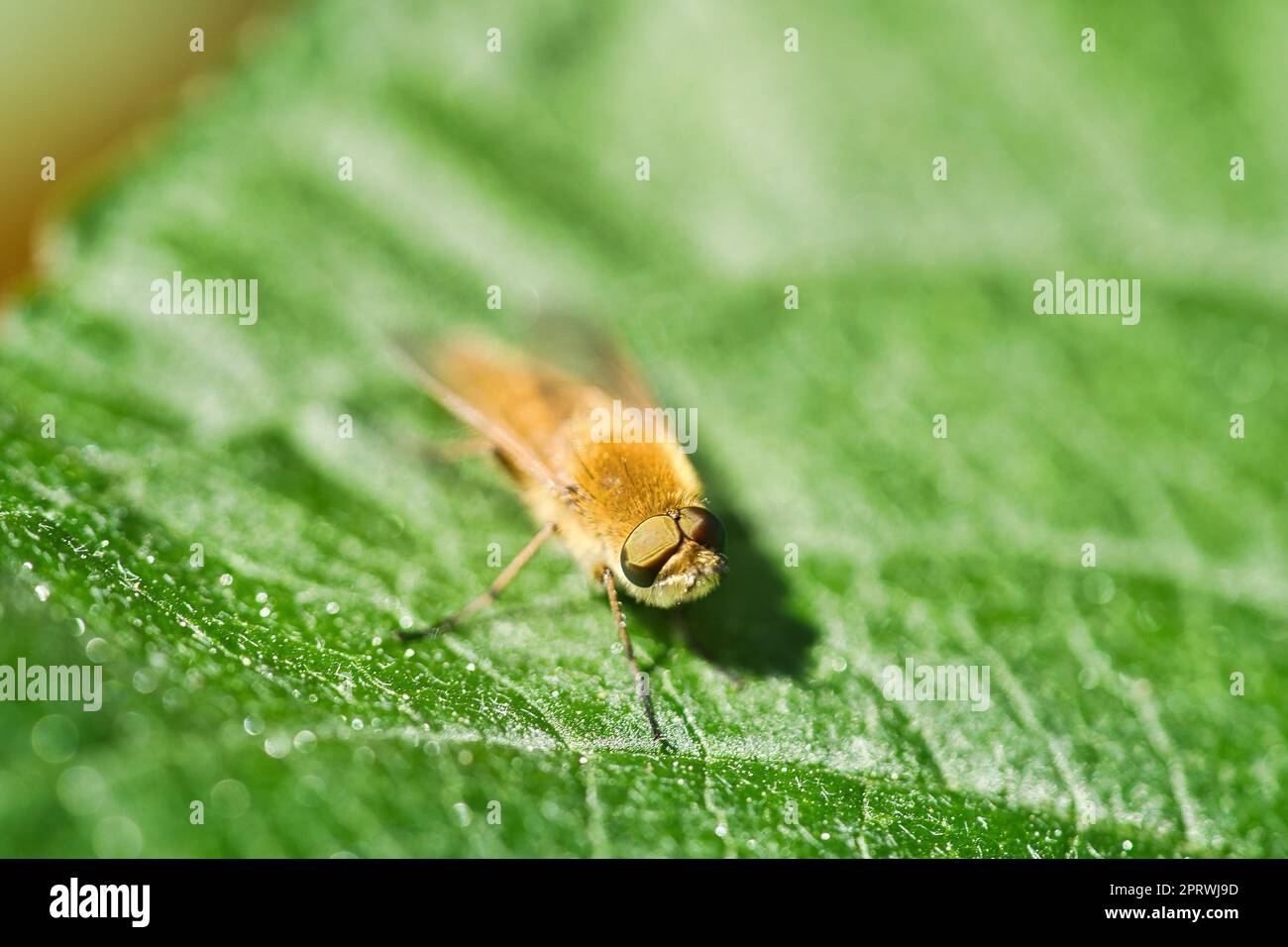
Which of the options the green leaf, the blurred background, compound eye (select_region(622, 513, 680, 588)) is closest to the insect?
compound eye (select_region(622, 513, 680, 588))

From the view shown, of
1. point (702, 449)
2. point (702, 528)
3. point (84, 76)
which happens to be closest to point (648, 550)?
point (702, 528)

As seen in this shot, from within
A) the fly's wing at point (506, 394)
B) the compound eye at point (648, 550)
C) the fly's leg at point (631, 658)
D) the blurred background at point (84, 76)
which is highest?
the blurred background at point (84, 76)

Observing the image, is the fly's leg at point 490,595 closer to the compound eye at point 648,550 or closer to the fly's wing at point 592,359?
the compound eye at point 648,550

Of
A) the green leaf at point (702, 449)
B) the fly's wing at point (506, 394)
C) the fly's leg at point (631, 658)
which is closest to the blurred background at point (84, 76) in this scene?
the green leaf at point (702, 449)

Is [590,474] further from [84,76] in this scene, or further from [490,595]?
[84,76]

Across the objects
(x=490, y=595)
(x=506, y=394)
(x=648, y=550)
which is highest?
(x=506, y=394)

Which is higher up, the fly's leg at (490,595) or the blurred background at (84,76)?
the blurred background at (84,76)
